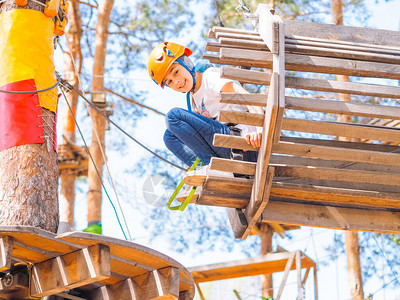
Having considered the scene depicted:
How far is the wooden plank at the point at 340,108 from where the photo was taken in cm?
480

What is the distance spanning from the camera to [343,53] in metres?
5.14

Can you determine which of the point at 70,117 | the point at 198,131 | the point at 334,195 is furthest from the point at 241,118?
the point at 70,117

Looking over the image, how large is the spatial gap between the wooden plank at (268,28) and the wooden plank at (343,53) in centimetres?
17

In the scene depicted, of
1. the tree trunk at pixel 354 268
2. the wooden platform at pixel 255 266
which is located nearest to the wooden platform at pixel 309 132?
the wooden platform at pixel 255 266

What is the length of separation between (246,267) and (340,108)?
6.31 m

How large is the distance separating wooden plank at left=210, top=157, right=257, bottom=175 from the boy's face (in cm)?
81

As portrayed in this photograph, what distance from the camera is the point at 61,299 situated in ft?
18.3

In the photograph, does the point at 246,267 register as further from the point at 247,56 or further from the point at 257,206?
the point at 247,56

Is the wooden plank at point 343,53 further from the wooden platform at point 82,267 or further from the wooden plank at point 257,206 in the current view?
the wooden platform at point 82,267

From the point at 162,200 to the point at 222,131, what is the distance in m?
7.66

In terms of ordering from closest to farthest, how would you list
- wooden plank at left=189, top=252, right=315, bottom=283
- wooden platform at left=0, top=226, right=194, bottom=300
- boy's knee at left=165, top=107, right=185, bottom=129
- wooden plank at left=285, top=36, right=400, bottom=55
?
wooden platform at left=0, top=226, right=194, bottom=300 → wooden plank at left=285, top=36, right=400, bottom=55 → boy's knee at left=165, top=107, right=185, bottom=129 → wooden plank at left=189, top=252, right=315, bottom=283

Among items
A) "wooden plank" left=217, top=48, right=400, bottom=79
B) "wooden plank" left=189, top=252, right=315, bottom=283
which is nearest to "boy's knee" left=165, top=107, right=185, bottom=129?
"wooden plank" left=217, top=48, right=400, bottom=79

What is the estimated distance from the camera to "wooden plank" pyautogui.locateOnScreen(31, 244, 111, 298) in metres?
4.66

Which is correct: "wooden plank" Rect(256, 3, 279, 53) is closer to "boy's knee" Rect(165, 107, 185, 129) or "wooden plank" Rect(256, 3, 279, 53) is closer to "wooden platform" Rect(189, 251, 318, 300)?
"boy's knee" Rect(165, 107, 185, 129)
